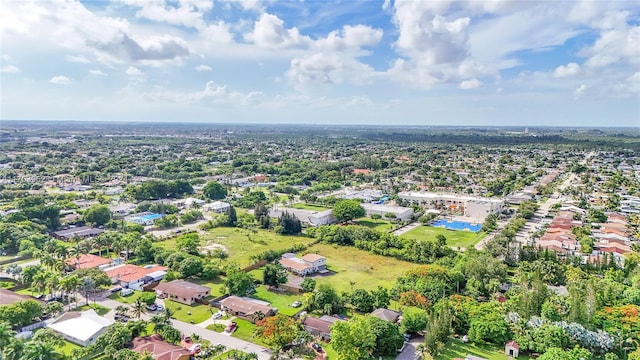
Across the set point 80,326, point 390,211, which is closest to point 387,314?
point 80,326

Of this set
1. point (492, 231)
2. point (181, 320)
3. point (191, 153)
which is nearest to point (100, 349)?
point (181, 320)

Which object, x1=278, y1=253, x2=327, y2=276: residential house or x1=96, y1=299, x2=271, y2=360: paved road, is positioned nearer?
x1=96, y1=299, x2=271, y2=360: paved road

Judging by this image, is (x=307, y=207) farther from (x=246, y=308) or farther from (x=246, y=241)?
(x=246, y=308)

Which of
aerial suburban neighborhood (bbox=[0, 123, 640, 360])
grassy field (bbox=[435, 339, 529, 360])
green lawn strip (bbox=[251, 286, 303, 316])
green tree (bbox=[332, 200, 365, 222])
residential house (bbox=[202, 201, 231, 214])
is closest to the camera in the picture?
grassy field (bbox=[435, 339, 529, 360])

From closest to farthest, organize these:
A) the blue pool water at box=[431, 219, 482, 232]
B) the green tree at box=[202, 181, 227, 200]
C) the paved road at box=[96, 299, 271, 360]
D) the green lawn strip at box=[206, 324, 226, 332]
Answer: the paved road at box=[96, 299, 271, 360]
the green lawn strip at box=[206, 324, 226, 332]
the blue pool water at box=[431, 219, 482, 232]
the green tree at box=[202, 181, 227, 200]

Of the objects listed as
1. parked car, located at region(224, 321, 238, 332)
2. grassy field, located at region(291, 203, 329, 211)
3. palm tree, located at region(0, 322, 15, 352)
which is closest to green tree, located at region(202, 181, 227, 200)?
grassy field, located at region(291, 203, 329, 211)

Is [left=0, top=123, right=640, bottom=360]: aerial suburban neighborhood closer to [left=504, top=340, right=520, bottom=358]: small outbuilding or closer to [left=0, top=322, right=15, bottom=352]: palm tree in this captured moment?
[left=504, top=340, right=520, bottom=358]: small outbuilding

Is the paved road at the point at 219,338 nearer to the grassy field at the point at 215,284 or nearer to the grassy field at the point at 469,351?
the grassy field at the point at 215,284
